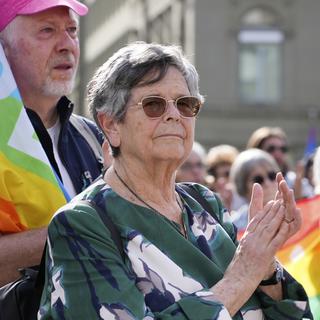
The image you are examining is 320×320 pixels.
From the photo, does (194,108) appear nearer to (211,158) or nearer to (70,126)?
(70,126)

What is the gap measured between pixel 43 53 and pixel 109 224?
1.12 metres

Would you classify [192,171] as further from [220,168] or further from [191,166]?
[220,168]

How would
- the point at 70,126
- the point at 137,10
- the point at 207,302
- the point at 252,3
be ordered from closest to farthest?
the point at 207,302
the point at 70,126
the point at 252,3
the point at 137,10

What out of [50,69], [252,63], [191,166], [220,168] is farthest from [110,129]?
[252,63]

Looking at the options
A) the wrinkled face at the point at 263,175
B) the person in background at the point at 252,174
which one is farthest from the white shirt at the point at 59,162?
the wrinkled face at the point at 263,175

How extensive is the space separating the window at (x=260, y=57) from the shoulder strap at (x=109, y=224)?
133ft

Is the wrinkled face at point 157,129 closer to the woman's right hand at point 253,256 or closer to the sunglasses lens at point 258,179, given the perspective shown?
the woman's right hand at point 253,256

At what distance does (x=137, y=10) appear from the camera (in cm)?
5631

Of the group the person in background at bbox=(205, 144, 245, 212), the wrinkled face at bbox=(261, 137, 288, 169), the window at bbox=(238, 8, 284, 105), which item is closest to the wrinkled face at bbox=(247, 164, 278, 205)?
the person in background at bbox=(205, 144, 245, 212)

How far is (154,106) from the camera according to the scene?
177 inches

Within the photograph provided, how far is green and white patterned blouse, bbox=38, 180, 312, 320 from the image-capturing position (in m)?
4.27

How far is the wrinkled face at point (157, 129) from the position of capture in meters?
4.50

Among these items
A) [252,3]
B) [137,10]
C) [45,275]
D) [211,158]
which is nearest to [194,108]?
[45,275]

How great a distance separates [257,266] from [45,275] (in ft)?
2.23
